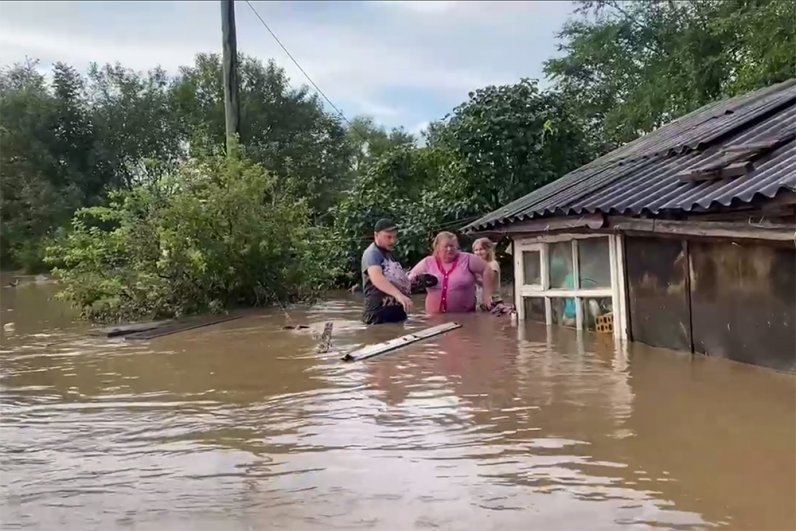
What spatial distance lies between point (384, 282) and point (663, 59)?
19.1 meters

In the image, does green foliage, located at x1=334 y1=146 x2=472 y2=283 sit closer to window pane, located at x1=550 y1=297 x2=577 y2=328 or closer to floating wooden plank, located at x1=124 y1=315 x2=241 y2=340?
floating wooden plank, located at x1=124 y1=315 x2=241 y2=340

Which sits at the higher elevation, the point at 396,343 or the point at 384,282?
the point at 384,282

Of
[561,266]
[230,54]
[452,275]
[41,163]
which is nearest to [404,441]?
[561,266]

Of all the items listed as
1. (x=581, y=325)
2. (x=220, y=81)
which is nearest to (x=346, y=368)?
(x=581, y=325)

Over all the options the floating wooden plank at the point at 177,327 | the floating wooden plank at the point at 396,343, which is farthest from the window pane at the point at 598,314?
the floating wooden plank at the point at 177,327

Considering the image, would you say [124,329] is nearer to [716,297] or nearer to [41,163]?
[716,297]

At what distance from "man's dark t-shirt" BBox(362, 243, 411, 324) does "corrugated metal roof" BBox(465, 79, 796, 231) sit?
5.53 feet

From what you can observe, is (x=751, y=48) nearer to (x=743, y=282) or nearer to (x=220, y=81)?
(x=743, y=282)

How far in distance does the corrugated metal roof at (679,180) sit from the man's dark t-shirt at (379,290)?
66.3 inches

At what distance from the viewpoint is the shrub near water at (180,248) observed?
14625mm

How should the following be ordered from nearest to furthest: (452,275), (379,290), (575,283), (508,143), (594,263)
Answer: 1. (594,263)
2. (575,283)
3. (379,290)
4. (452,275)
5. (508,143)

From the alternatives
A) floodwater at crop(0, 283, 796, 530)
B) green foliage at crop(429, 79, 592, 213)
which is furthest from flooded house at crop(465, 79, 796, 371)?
green foliage at crop(429, 79, 592, 213)

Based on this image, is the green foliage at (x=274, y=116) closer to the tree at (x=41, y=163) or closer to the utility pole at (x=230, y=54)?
the tree at (x=41, y=163)

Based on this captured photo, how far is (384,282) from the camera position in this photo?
37.5 feet
